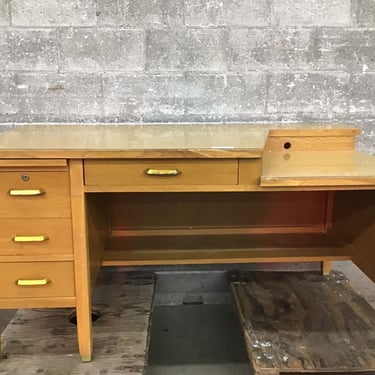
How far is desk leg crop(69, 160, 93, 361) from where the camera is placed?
1369 millimetres

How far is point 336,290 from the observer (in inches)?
78.7

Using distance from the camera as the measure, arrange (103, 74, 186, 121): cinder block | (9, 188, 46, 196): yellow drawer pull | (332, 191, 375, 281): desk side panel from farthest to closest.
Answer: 1. (103, 74, 186, 121): cinder block
2. (332, 191, 375, 281): desk side panel
3. (9, 188, 46, 196): yellow drawer pull

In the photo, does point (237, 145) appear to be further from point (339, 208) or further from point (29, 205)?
point (339, 208)

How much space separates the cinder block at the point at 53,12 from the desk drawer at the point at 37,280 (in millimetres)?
994

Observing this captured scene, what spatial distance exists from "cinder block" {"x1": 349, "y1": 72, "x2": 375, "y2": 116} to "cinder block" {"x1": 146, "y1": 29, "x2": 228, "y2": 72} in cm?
56

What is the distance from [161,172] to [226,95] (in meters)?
0.71

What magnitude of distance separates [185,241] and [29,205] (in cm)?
75

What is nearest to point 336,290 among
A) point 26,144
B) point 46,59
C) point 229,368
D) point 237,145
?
point 229,368

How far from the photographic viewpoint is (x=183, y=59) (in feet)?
6.27

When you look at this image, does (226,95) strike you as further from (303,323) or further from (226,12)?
(303,323)

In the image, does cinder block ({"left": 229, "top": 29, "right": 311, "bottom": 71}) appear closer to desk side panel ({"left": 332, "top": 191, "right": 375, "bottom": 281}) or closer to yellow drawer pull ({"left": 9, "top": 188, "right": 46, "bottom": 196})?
desk side panel ({"left": 332, "top": 191, "right": 375, "bottom": 281})

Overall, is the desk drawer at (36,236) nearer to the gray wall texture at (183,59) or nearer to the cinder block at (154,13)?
the gray wall texture at (183,59)

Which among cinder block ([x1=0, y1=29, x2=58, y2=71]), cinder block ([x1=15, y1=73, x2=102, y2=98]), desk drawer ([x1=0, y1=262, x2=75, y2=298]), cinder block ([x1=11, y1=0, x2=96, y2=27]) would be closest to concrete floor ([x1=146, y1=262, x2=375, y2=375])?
desk drawer ([x1=0, y1=262, x2=75, y2=298])

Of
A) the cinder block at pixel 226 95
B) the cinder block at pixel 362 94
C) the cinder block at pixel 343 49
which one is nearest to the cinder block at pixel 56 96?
the cinder block at pixel 226 95
